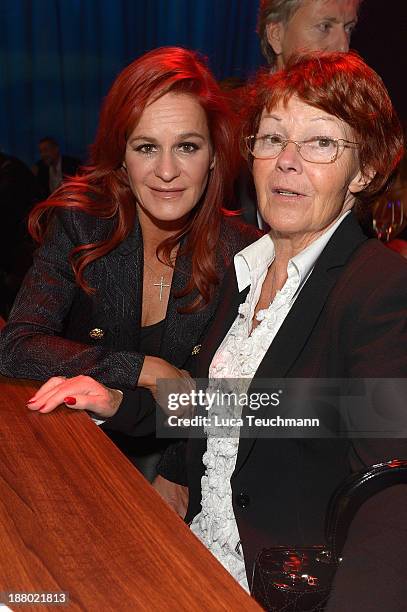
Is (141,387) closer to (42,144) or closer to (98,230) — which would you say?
(98,230)

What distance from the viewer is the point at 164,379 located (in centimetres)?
197

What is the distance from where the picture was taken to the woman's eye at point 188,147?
7.00 feet

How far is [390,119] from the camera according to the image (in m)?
1.55

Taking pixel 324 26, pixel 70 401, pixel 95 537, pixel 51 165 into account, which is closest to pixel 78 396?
pixel 70 401

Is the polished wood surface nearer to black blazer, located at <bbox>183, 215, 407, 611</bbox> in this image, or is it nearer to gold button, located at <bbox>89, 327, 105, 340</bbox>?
black blazer, located at <bbox>183, 215, 407, 611</bbox>

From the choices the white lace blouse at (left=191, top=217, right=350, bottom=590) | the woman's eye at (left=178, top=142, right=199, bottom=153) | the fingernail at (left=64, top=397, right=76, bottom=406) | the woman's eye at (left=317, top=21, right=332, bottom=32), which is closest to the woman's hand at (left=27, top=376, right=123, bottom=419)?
the fingernail at (left=64, top=397, right=76, bottom=406)

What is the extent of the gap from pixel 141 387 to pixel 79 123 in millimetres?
6434

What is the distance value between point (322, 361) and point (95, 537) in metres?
0.53

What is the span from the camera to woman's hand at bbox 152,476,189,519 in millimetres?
2049

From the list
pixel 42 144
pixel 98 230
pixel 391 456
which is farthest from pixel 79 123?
pixel 391 456

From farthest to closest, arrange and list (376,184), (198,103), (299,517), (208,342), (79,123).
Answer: (79,123) → (198,103) → (208,342) → (376,184) → (299,517)

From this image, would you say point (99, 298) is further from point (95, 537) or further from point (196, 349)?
point (95, 537)

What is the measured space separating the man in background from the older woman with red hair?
5.94 metres

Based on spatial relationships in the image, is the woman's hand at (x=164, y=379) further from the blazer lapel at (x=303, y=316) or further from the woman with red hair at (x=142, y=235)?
the blazer lapel at (x=303, y=316)
